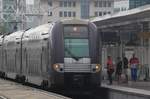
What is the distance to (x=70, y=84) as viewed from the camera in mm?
24062

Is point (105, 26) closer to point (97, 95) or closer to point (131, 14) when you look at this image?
point (131, 14)

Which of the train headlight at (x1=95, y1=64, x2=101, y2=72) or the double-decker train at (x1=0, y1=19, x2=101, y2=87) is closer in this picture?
the double-decker train at (x1=0, y1=19, x2=101, y2=87)

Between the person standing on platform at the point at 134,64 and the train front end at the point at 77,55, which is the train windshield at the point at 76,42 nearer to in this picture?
the train front end at the point at 77,55

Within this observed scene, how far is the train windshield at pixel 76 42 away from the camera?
24.2 m

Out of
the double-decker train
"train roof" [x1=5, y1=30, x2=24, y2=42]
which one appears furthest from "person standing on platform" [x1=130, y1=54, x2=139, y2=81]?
"train roof" [x1=5, y1=30, x2=24, y2=42]

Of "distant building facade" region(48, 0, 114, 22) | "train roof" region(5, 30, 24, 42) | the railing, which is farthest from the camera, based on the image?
"distant building facade" region(48, 0, 114, 22)

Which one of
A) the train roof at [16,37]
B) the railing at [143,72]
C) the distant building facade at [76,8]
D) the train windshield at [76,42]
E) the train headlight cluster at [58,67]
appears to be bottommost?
the railing at [143,72]

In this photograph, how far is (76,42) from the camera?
2461cm

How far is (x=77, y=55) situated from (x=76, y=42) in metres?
0.66

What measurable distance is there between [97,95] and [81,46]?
2339 mm

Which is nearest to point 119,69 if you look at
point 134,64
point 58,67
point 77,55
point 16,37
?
point 134,64

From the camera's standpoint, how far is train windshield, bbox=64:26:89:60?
79.6 ft

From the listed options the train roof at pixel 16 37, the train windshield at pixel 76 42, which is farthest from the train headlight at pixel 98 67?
the train roof at pixel 16 37

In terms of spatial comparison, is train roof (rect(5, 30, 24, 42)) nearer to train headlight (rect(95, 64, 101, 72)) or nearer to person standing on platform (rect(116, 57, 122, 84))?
person standing on platform (rect(116, 57, 122, 84))
